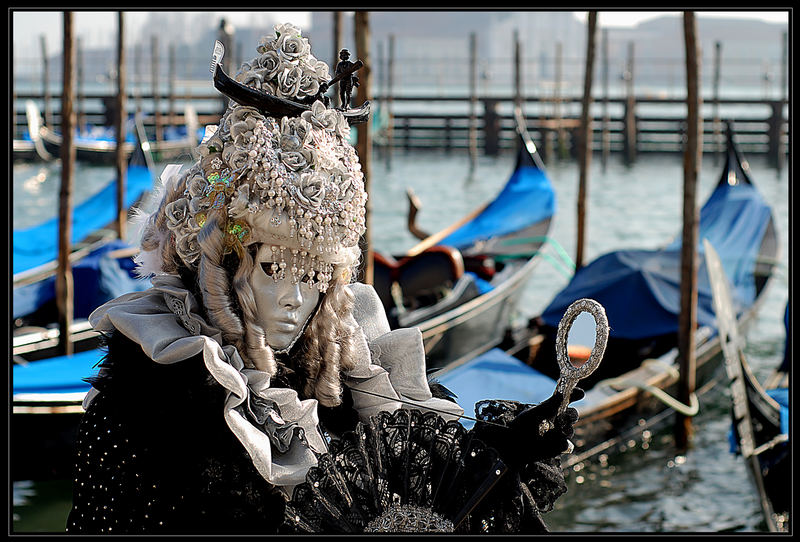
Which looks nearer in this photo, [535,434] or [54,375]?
[535,434]

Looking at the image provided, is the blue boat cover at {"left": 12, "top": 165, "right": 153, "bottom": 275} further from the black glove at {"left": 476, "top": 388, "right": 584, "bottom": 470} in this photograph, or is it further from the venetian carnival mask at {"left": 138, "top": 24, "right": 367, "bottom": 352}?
the black glove at {"left": 476, "top": 388, "right": 584, "bottom": 470}

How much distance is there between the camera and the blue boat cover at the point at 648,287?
18.1 feet

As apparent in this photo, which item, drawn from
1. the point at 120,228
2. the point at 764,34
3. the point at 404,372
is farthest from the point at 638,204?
the point at 764,34

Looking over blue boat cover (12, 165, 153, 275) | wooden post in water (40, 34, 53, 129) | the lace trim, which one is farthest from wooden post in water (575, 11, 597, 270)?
wooden post in water (40, 34, 53, 129)

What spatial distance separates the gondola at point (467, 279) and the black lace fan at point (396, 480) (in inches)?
136

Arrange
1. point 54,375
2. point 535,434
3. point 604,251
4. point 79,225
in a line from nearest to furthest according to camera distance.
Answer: point 535,434 → point 54,375 → point 79,225 → point 604,251

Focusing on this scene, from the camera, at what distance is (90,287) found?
557 cm

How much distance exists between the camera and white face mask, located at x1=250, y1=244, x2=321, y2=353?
1.19m

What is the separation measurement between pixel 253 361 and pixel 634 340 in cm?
472

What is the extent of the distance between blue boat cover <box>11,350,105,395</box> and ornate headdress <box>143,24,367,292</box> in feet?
10.5

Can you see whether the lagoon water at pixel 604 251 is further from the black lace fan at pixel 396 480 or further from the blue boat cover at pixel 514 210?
the black lace fan at pixel 396 480

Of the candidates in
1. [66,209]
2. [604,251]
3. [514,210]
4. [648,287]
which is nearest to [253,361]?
[66,209]

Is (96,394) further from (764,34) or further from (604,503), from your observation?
(764,34)

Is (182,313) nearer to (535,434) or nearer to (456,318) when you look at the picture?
(535,434)
